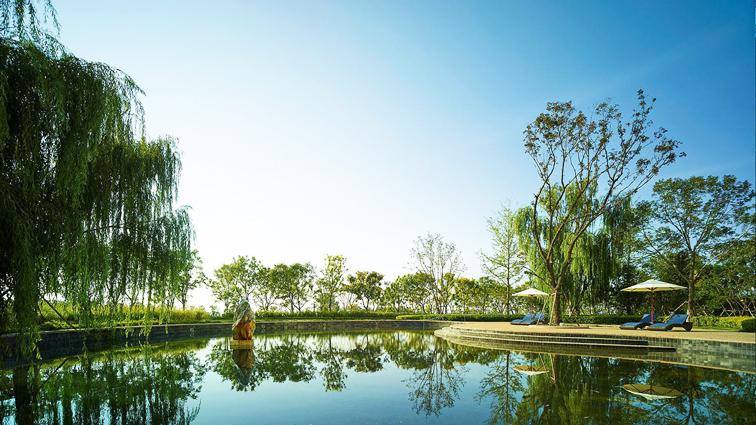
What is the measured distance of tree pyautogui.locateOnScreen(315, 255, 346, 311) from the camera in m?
32.0

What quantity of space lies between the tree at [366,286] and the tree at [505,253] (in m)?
11.7

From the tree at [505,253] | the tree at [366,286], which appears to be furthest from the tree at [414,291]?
the tree at [505,253]

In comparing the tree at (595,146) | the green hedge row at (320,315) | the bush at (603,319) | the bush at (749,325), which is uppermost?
A: the tree at (595,146)

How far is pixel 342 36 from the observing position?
10.6 m

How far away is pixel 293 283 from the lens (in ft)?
105

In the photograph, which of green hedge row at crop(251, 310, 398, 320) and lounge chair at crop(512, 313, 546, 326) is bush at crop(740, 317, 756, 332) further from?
green hedge row at crop(251, 310, 398, 320)

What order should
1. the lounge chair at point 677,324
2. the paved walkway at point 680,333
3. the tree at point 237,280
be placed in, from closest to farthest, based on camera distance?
the paved walkway at point 680,333 < the lounge chair at point 677,324 < the tree at point 237,280

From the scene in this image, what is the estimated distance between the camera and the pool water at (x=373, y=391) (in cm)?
553

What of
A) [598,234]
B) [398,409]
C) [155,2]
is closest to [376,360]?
[398,409]

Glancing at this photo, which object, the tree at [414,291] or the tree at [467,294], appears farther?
the tree at [414,291]

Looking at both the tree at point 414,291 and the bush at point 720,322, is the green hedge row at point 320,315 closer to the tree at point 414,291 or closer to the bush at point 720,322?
the tree at point 414,291

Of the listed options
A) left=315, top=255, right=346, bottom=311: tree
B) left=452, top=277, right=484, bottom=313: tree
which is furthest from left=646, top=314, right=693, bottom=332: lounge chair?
left=315, top=255, right=346, bottom=311: tree

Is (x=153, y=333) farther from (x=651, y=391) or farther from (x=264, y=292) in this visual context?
(x=651, y=391)

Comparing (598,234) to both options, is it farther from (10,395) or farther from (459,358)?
(10,395)
